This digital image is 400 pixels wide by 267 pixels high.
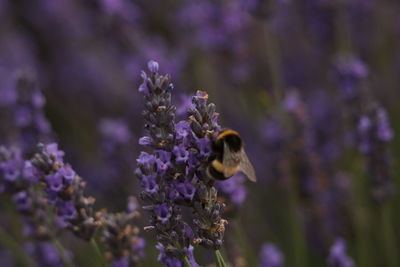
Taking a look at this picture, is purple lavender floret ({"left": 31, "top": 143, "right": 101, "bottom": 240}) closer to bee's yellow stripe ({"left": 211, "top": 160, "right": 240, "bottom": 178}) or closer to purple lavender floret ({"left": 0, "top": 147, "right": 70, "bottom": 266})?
purple lavender floret ({"left": 0, "top": 147, "right": 70, "bottom": 266})

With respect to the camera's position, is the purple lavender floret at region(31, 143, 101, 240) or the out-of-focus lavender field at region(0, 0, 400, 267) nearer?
the out-of-focus lavender field at region(0, 0, 400, 267)

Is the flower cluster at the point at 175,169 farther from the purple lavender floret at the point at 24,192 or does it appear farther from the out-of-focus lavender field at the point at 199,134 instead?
the purple lavender floret at the point at 24,192

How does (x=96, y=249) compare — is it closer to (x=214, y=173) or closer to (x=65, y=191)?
(x=65, y=191)

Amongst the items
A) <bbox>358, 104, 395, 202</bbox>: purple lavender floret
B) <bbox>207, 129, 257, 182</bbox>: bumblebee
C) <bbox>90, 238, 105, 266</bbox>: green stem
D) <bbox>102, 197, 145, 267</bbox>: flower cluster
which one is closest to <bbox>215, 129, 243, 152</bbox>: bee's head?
<bbox>207, 129, 257, 182</bbox>: bumblebee

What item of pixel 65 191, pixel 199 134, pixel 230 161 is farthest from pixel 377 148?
pixel 65 191

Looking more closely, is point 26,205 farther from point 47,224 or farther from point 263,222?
point 263,222

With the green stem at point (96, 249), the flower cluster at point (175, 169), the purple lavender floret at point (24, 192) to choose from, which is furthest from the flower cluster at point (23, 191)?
the flower cluster at point (175, 169)

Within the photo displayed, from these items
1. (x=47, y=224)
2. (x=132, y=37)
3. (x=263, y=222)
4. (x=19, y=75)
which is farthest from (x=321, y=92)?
(x=47, y=224)
